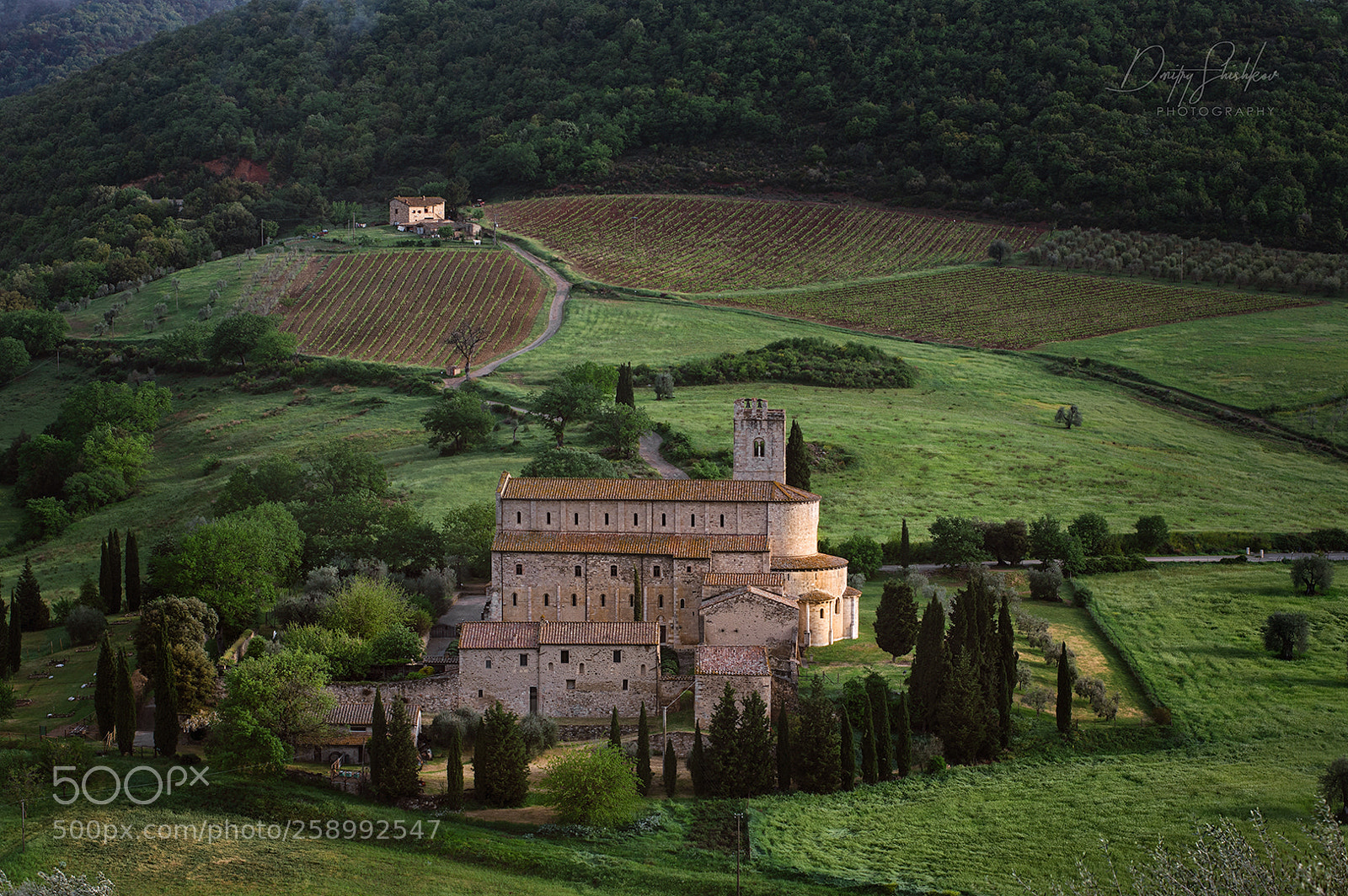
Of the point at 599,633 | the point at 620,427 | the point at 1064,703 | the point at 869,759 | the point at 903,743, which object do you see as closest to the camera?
the point at 869,759

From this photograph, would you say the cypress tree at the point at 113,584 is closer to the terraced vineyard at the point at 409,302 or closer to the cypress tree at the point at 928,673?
the cypress tree at the point at 928,673

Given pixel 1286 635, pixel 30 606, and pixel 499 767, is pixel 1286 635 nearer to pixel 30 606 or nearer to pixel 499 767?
pixel 499 767

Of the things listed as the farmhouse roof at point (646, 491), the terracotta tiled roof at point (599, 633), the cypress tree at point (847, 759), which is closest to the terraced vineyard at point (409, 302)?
the farmhouse roof at point (646, 491)

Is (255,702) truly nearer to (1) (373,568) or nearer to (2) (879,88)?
(1) (373,568)

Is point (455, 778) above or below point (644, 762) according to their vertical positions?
below

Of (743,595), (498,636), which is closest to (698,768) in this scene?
(498,636)

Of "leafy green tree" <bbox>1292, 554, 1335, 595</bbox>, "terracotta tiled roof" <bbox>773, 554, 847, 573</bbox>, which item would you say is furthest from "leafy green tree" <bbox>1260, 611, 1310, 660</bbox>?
"terracotta tiled roof" <bbox>773, 554, 847, 573</bbox>

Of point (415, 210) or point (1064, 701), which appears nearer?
point (1064, 701)
